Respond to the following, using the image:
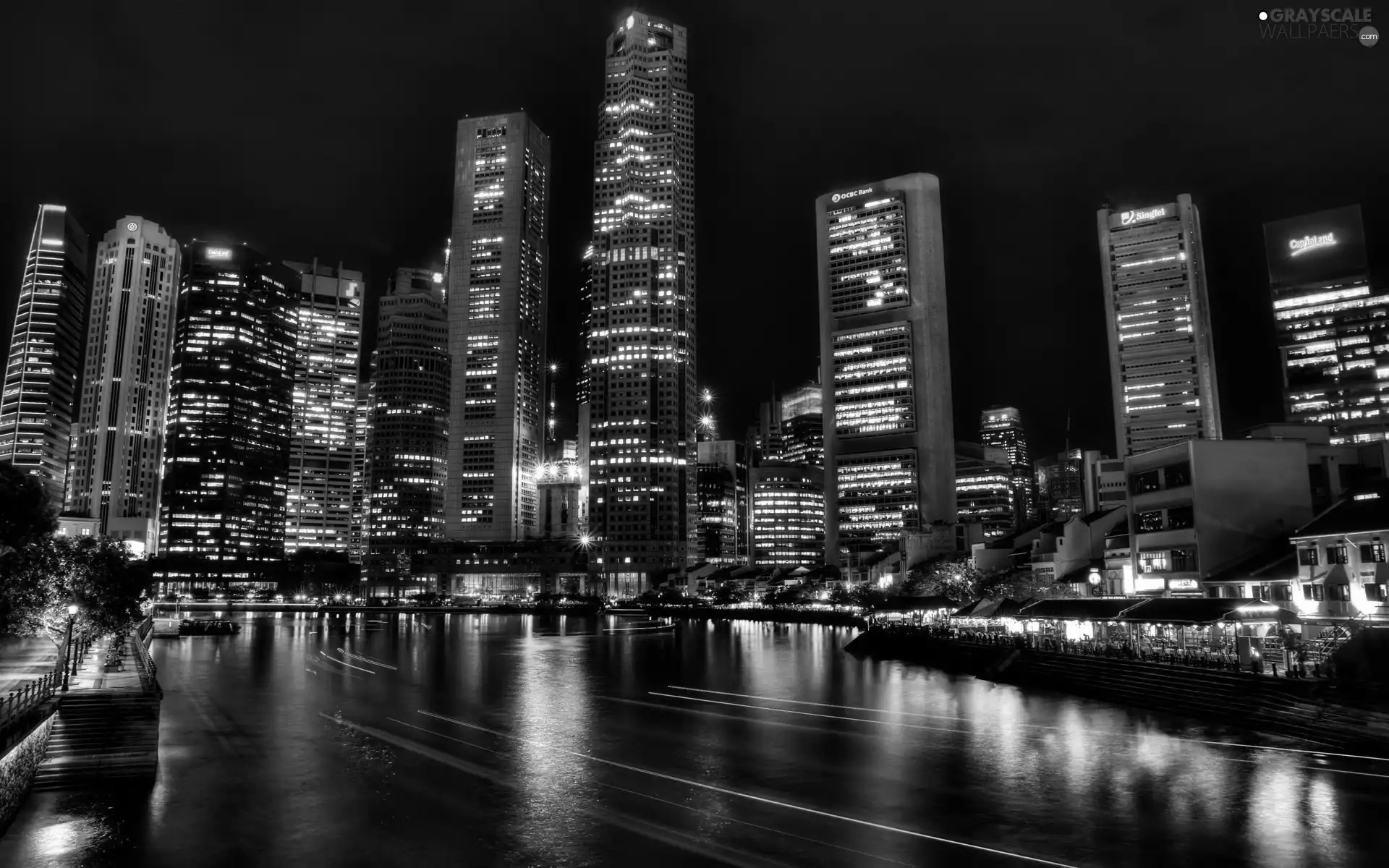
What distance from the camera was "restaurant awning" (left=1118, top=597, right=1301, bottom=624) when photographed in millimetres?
49625

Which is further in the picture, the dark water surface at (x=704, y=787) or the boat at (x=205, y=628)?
the boat at (x=205, y=628)

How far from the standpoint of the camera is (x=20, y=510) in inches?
1300

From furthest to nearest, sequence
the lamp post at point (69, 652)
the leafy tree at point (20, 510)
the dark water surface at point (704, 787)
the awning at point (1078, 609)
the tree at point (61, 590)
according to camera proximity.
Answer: the awning at point (1078, 609)
the tree at point (61, 590)
the lamp post at point (69, 652)
the leafy tree at point (20, 510)
the dark water surface at point (704, 787)

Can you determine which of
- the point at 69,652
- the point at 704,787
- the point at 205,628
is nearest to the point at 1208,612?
the point at 704,787

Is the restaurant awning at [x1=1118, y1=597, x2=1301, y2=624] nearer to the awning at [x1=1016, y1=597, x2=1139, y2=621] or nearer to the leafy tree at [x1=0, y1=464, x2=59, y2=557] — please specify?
the awning at [x1=1016, y1=597, x2=1139, y2=621]

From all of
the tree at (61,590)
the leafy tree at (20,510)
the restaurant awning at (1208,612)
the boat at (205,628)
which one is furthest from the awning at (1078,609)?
the boat at (205,628)

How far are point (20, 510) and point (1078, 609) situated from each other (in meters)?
58.7

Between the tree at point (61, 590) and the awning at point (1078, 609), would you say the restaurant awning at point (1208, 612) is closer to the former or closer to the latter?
the awning at point (1078, 609)

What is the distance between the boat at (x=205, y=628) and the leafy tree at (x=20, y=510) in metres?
105

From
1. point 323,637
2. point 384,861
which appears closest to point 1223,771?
point 384,861

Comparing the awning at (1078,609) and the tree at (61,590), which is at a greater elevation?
the tree at (61,590)

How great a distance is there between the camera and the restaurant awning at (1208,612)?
49625 millimetres

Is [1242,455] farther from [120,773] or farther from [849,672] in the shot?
[120,773]

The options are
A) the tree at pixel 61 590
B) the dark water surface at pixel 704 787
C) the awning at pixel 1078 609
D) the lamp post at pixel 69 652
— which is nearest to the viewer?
the dark water surface at pixel 704 787
